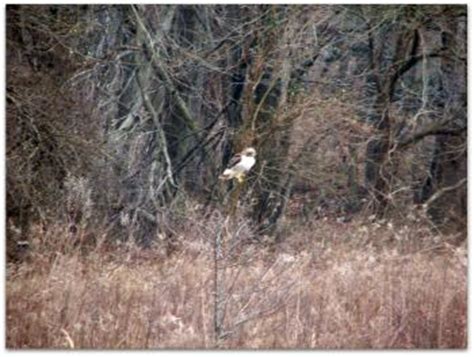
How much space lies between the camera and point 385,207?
7371mm

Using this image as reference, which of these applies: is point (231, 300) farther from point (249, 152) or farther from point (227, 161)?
point (227, 161)

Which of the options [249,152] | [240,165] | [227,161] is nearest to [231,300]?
[240,165]

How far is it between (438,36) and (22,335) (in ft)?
11.6

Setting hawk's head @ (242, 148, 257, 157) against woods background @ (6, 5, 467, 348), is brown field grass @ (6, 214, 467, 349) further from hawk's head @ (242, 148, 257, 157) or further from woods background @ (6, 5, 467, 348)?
hawk's head @ (242, 148, 257, 157)

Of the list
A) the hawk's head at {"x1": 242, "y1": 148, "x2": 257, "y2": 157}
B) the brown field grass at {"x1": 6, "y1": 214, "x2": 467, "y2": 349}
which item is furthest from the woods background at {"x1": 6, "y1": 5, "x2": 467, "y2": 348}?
the hawk's head at {"x1": 242, "y1": 148, "x2": 257, "y2": 157}

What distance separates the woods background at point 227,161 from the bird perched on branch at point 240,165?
0.18 m

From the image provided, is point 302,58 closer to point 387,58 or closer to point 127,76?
point 387,58

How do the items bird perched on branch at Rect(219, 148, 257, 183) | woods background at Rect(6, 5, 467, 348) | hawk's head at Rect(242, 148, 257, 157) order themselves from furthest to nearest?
hawk's head at Rect(242, 148, 257, 157), bird perched on branch at Rect(219, 148, 257, 183), woods background at Rect(6, 5, 467, 348)

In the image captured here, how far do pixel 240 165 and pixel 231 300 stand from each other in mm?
1689

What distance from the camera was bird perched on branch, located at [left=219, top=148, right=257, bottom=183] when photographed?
686cm

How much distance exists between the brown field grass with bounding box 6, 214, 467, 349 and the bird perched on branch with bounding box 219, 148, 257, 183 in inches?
43.1

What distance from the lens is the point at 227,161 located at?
7262 millimetres

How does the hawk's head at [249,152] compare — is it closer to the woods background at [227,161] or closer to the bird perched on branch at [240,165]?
the bird perched on branch at [240,165]

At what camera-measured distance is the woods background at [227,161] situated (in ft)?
17.5
